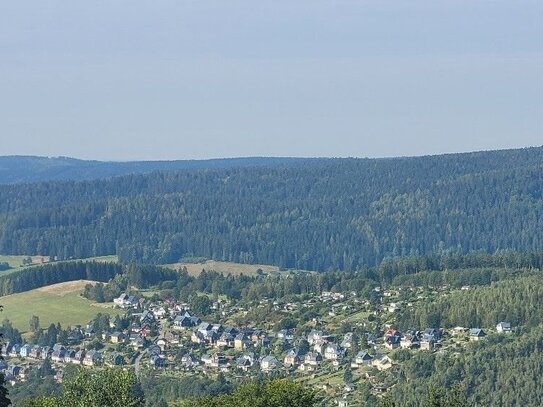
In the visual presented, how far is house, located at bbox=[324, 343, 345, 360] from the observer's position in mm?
147375

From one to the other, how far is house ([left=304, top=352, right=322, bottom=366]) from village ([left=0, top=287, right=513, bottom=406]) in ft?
0.33

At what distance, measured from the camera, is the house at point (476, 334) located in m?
145

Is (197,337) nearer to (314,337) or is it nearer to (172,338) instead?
(172,338)

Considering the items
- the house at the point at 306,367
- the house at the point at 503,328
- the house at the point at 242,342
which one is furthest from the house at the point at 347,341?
the house at the point at 503,328

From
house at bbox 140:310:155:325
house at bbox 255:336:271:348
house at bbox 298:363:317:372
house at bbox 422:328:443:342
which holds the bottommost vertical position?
house at bbox 298:363:317:372

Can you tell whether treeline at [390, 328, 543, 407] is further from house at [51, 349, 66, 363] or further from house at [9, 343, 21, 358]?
house at [9, 343, 21, 358]

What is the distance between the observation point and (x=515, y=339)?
5512 inches

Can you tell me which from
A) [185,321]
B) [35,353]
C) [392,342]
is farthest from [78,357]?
[392,342]

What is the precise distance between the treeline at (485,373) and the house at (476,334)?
4.62 metres

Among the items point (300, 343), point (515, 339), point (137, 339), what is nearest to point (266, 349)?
point (300, 343)

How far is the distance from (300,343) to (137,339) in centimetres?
2042

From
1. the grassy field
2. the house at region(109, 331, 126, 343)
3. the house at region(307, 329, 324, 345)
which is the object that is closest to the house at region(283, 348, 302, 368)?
the house at region(307, 329, 324, 345)

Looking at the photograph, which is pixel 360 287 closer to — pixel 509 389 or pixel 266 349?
pixel 266 349

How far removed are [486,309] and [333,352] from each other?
16.9m
